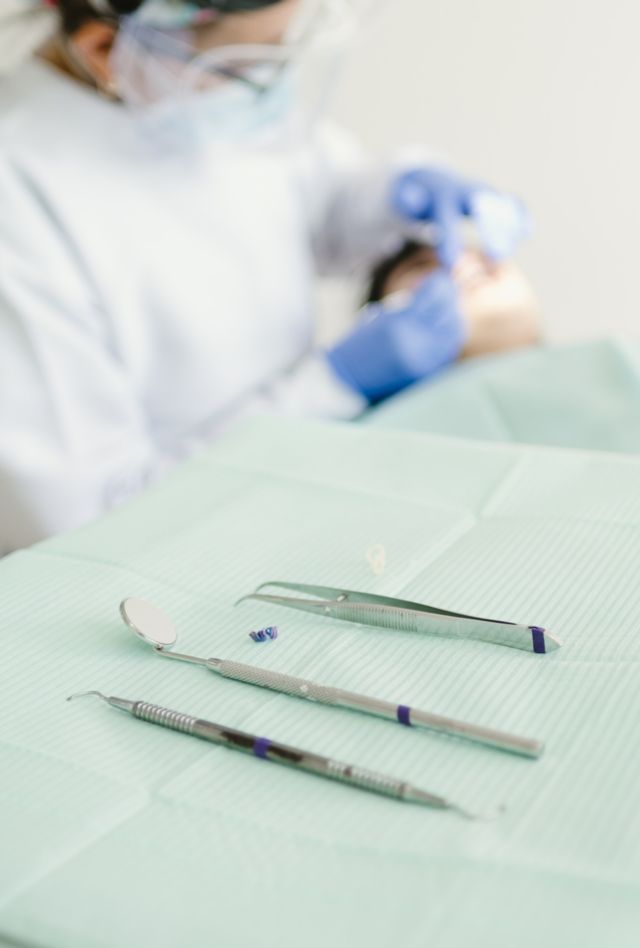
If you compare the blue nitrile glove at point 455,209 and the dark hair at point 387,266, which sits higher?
the blue nitrile glove at point 455,209

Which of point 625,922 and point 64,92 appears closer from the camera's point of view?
point 625,922

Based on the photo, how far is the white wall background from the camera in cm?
183

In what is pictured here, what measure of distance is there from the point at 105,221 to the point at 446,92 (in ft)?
3.09

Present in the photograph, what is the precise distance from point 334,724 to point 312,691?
0.02 meters

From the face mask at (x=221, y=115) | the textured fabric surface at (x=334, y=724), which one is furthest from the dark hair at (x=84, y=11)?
the textured fabric surface at (x=334, y=724)

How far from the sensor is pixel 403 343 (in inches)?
48.8

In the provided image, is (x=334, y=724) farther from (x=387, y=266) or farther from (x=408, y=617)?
(x=387, y=266)

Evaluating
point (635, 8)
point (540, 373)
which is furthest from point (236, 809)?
point (635, 8)

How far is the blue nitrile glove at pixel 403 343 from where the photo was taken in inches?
49.1

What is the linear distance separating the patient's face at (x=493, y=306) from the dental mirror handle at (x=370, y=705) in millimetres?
874

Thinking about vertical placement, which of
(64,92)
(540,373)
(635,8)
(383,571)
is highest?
(64,92)

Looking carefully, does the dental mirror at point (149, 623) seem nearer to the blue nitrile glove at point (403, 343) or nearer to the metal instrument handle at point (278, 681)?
the metal instrument handle at point (278, 681)

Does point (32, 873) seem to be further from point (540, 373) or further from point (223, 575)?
point (540, 373)

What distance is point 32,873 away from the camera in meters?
0.45
